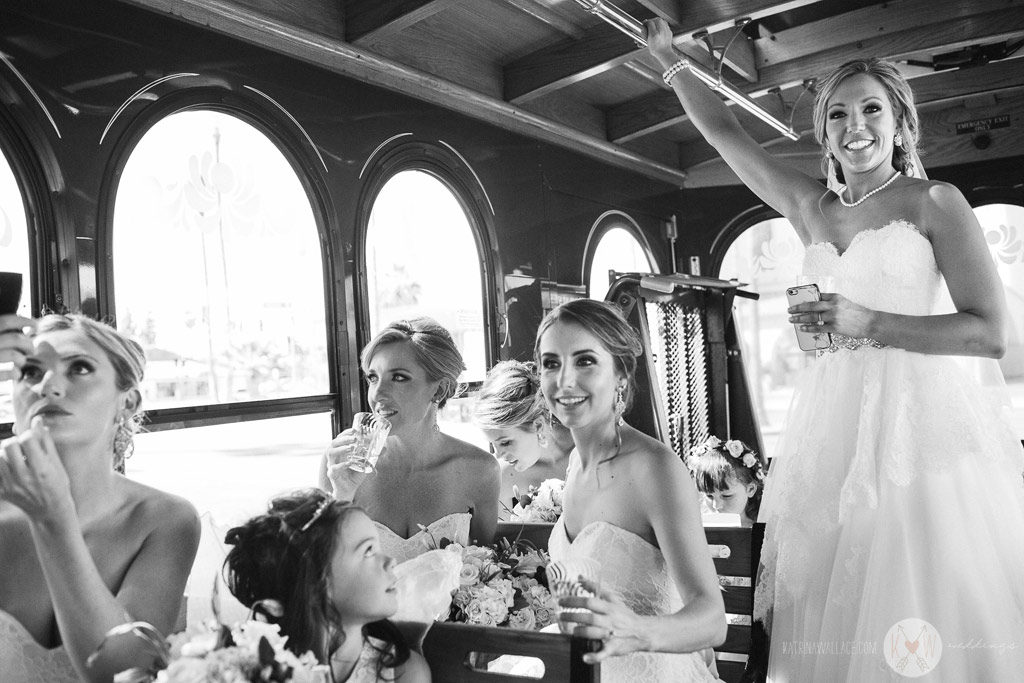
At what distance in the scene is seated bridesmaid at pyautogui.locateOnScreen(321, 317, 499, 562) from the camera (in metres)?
2.66

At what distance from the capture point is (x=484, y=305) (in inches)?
218

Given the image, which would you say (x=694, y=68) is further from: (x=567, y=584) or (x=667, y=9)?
(x=567, y=584)

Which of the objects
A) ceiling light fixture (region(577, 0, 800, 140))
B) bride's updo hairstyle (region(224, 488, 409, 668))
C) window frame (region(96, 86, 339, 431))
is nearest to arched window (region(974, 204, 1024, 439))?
ceiling light fixture (region(577, 0, 800, 140))

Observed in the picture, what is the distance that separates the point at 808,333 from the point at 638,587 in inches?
25.6

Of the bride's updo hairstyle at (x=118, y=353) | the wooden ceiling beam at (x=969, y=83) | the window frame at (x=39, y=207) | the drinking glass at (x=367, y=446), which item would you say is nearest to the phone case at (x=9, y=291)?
the bride's updo hairstyle at (x=118, y=353)

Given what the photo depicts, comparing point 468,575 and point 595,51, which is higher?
point 595,51

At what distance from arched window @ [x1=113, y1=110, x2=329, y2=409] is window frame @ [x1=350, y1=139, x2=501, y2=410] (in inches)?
8.0

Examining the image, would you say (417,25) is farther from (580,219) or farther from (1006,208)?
(1006,208)

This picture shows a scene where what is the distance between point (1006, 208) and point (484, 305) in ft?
13.6

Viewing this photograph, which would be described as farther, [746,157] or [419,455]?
[419,455]

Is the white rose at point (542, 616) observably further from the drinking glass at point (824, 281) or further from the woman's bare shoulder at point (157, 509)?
the drinking glass at point (824, 281)

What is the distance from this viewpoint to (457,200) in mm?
5355

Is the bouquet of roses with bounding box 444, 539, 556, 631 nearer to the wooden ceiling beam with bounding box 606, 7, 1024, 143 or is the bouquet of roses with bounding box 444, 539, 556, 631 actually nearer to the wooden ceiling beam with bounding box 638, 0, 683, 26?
the wooden ceiling beam with bounding box 638, 0, 683, 26

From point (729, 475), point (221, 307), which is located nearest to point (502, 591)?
point (729, 475)
